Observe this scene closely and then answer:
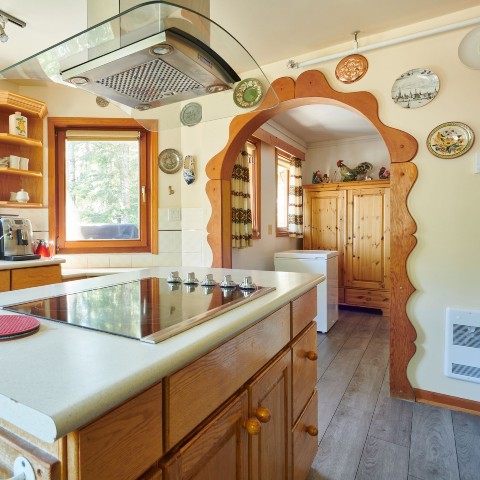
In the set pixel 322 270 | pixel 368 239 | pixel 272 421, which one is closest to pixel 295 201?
pixel 368 239

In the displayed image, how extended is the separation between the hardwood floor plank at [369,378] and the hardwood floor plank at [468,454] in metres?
0.46

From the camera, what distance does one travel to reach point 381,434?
1.82 m

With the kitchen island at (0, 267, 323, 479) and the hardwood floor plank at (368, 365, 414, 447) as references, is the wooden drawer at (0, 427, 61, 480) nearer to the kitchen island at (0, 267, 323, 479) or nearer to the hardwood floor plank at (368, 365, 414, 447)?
the kitchen island at (0, 267, 323, 479)

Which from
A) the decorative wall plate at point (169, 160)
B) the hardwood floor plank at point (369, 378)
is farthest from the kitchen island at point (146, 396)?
the decorative wall plate at point (169, 160)

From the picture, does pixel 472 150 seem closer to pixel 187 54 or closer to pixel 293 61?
pixel 293 61

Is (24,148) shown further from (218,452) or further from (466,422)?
(466,422)

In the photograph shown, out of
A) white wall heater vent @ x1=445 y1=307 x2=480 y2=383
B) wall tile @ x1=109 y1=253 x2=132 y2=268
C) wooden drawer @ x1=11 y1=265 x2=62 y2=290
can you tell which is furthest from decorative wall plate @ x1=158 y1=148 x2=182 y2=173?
white wall heater vent @ x1=445 y1=307 x2=480 y2=383

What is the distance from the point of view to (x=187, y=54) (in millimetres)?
962

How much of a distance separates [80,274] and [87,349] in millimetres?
2282

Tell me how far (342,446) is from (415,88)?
2102mm

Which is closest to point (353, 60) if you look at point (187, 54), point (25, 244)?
point (187, 54)

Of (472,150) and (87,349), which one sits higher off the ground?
(472,150)

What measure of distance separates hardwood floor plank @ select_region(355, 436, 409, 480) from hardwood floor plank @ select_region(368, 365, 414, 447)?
5cm

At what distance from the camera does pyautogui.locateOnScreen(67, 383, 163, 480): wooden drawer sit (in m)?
0.45
